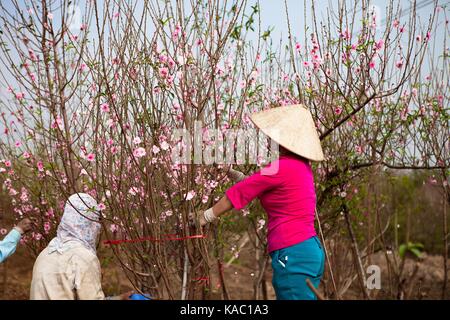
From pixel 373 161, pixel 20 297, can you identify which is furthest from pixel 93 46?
pixel 20 297

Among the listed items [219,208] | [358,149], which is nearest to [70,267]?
[219,208]

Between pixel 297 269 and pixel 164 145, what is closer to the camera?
pixel 297 269

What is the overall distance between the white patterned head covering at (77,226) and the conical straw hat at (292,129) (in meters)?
1.16

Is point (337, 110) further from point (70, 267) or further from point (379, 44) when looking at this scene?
point (70, 267)

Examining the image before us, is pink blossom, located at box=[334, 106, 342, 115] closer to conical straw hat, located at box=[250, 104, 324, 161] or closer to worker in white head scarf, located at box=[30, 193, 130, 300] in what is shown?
conical straw hat, located at box=[250, 104, 324, 161]

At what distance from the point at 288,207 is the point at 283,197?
0.06 metres

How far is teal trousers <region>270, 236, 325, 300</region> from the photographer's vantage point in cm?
275

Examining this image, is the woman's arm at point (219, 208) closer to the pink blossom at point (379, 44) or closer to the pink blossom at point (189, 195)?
the pink blossom at point (189, 195)

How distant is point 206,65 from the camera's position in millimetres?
3488

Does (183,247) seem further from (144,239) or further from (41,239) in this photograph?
(41,239)

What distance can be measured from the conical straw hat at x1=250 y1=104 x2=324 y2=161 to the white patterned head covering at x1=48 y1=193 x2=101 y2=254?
3.80 ft

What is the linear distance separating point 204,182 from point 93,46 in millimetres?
1322

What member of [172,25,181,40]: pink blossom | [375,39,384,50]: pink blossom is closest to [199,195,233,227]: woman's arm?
[172,25,181,40]: pink blossom

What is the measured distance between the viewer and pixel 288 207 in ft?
9.29
